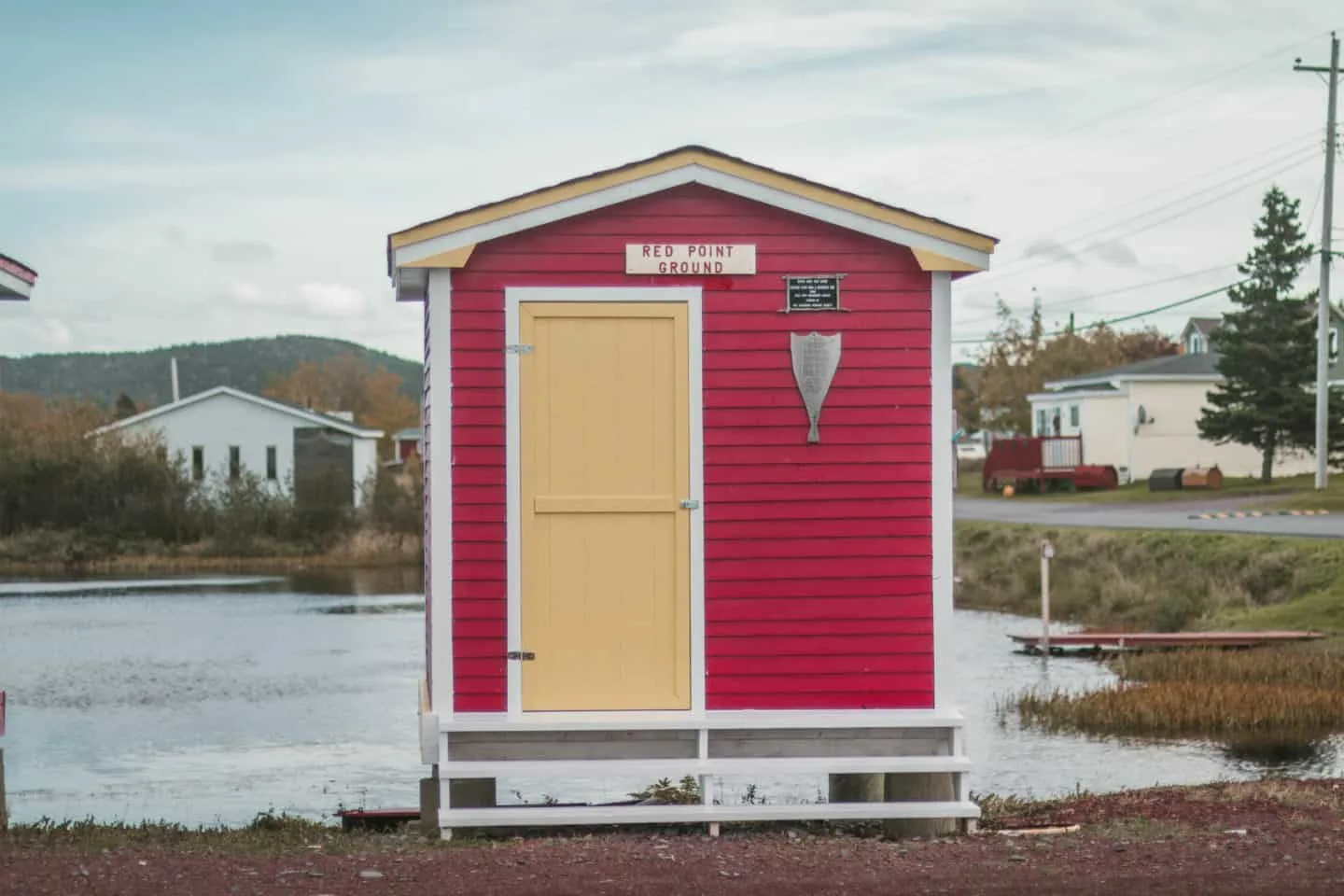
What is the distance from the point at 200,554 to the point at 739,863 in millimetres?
46822

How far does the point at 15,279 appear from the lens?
12.5 meters

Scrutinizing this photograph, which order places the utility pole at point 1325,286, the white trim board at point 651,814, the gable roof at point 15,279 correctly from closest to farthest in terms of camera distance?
1. the white trim board at point 651,814
2. the gable roof at point 15,279
3. the utility pole at point 1325,286

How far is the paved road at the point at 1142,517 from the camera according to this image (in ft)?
A: 115

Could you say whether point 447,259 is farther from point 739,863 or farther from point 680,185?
point 739,863

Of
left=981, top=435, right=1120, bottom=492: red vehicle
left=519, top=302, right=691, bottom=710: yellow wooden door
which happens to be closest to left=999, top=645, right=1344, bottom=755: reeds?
left=519, top=302, right=691, bottom=710: yellow wooden door

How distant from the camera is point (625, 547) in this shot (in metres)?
11.3

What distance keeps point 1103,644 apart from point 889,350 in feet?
56.0

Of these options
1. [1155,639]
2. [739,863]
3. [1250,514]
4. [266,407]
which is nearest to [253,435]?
[266,407]

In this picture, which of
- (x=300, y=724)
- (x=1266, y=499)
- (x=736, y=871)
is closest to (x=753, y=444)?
(x=736, y=871)

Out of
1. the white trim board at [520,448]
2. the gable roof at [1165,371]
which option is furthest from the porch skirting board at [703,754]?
the gable roof at [1165,371]

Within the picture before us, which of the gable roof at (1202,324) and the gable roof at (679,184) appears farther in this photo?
the gable roof at (1202,324)

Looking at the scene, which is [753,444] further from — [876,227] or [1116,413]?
[1116,413]

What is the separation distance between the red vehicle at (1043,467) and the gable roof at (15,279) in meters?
49.3

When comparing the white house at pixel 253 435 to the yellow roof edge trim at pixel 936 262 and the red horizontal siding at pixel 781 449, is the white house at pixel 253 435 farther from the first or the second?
the yellow roof edge trim at pixel 936 262
